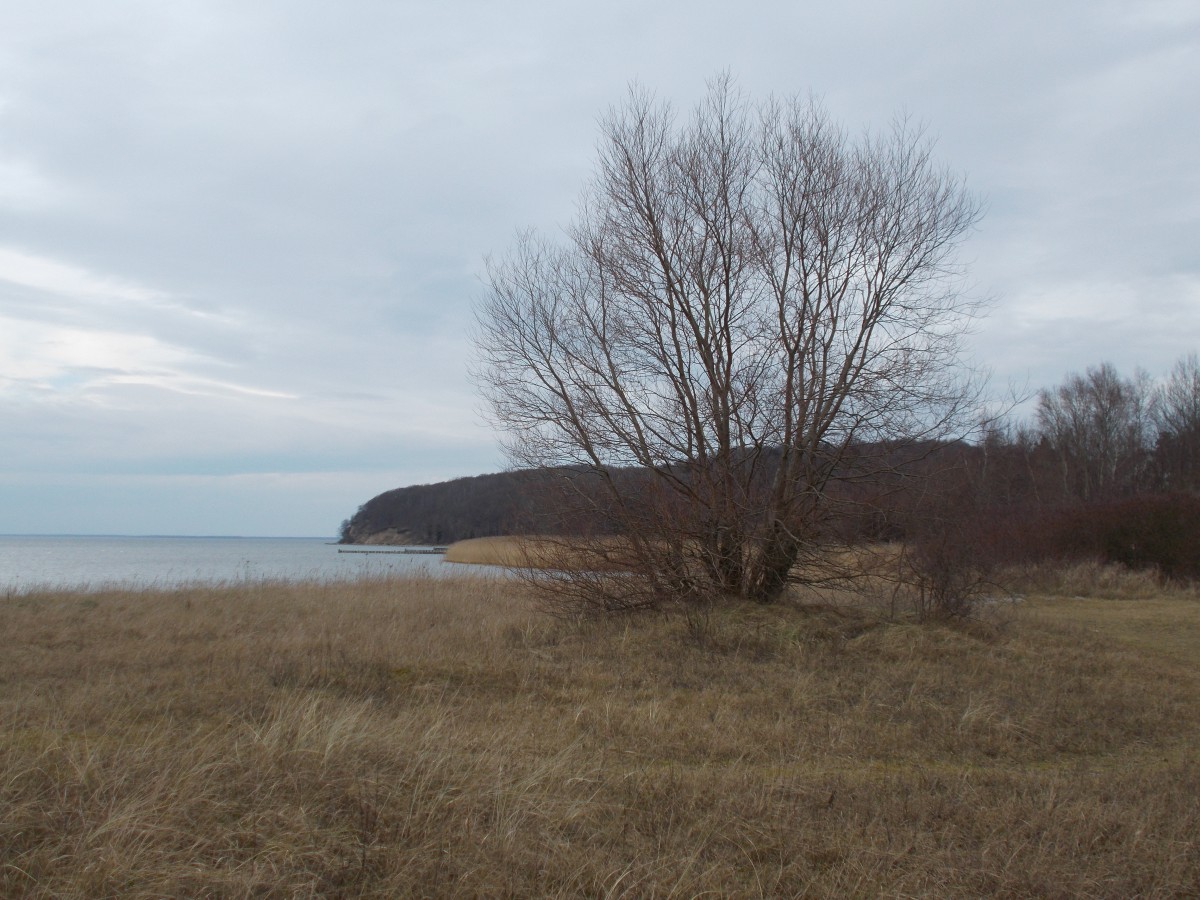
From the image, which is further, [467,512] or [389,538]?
[389,538]

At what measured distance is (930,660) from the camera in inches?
394

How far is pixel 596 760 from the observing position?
585 centimetres

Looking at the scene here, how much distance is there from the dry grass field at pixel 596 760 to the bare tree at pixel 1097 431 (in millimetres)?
38618

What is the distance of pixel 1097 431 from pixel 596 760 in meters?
51.0

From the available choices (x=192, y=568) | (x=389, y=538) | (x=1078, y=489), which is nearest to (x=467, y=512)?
(x=192, y=568)

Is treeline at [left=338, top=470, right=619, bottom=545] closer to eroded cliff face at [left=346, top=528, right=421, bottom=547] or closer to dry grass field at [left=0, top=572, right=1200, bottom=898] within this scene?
eroded cliff face at [left=346, top=528, right=421, bottom=547]

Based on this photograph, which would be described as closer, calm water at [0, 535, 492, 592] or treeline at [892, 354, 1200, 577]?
treeline at [892, 354, 1200, 577]

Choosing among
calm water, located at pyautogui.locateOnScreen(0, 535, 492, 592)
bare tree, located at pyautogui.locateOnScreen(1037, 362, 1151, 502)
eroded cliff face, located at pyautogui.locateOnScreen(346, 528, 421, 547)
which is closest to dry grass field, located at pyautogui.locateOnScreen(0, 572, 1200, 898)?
calm water, located at pyautogui.locateOnScreen(0, 535, 492, 592)

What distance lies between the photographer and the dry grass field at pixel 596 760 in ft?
12.9

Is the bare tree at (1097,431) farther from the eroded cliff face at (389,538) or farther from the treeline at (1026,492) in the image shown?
the eroded cliff face at (389,538)

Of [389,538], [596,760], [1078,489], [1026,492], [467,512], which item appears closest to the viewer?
[596,760]

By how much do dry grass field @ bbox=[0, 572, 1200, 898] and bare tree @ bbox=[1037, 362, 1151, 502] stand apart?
127 feet

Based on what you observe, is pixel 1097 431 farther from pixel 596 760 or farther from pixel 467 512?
pixel 596 760

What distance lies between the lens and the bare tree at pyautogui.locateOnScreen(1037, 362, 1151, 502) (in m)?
45.0
